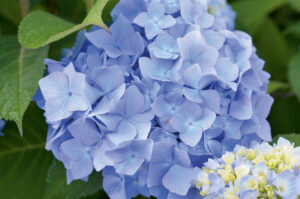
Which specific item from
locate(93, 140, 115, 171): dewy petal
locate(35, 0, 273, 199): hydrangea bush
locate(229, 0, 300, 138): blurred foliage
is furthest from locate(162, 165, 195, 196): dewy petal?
locate(229, 0, 300, 138): blurred foliage

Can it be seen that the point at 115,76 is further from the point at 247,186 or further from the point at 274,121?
the point at 274,121

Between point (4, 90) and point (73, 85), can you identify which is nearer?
point (73, 85)

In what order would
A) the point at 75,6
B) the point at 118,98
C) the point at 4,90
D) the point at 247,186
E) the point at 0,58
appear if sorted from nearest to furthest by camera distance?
the point at 247,186 → the point at 118,98 → the point at 4,90 → the point at 0,58 → the point at 75,6

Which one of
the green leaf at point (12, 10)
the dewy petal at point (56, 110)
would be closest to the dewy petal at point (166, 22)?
the dewy petal at point (56, 110)

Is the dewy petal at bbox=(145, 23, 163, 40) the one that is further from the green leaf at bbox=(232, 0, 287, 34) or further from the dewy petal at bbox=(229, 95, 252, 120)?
the green leaf at bbox=(232, 0, 287, 34)

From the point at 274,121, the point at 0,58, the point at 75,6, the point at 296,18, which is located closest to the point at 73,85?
the point at 0,58

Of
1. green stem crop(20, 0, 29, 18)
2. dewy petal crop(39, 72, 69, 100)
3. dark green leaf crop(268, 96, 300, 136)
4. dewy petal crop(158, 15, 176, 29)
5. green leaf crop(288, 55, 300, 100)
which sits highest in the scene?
dewy petal crop(158, 15, 176, 29)
